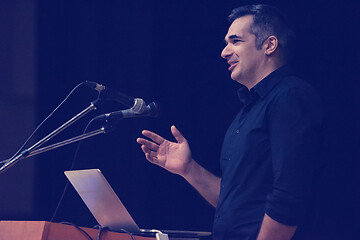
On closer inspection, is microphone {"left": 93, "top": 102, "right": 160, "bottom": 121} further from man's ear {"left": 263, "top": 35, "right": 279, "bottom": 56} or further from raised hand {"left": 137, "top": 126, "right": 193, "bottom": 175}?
man's ear {"left": 263, "top": 35, "right": 279, "bottom": 56}

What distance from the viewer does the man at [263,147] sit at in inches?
68.9

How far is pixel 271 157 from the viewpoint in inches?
74.0

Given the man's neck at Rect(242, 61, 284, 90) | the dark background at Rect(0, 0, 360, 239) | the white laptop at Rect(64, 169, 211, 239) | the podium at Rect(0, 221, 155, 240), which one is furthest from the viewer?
the dark background at Rect(0, 0, 360, 239)

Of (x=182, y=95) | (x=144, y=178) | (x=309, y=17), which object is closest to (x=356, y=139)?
(x=309, y=17)

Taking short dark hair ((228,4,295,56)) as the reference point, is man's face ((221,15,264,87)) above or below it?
below

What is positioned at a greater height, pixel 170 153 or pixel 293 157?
pixel 293 157

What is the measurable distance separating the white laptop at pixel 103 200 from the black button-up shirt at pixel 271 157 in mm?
374

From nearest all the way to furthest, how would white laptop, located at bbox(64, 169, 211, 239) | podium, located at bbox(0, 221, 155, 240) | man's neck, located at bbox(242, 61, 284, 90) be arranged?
podium, located at bbox(0, 221, 155, 240), white laptop, located at bbox(64, 169, 211, 239), man's neck, located at bbox(242, 61, 284, 90)

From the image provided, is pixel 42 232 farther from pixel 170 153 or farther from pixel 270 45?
pixel 270 45

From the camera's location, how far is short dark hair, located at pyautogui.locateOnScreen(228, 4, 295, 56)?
84.9 inches

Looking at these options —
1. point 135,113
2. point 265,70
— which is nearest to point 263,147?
point 265,70

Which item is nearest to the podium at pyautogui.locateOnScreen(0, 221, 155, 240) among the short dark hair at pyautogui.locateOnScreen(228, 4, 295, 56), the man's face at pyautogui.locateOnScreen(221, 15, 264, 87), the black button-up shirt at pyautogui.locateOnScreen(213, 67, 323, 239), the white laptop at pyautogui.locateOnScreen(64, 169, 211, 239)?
the white laptop at pyautogui.locateOnScreen(64, 169, 211, 239)

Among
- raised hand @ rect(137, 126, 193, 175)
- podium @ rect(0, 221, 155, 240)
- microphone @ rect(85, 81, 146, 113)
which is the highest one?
microphone @ rect(85, 81, 146, 113)

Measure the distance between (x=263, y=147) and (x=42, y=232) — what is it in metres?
0.84
